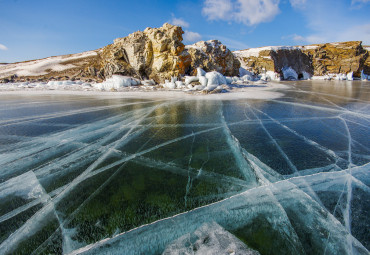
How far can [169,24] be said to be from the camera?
2180cm

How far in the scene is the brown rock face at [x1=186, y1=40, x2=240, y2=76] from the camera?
22938mm

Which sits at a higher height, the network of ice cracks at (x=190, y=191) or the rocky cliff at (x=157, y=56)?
the rocky cliff at (x=157, y=56)

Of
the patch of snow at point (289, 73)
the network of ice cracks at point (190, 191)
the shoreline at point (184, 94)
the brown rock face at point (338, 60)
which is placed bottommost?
the network of ice cracks at point (190, 191)

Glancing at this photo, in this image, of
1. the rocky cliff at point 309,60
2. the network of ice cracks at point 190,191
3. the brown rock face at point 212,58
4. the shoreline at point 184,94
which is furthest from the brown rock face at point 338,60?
the network of ice cracks at point 190,191

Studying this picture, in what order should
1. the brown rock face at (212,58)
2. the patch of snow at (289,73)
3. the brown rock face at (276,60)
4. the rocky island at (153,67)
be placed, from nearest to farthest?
the rocky island at (153,67) < the brown rock face at (212,58) < the brown rock face at (276,60) < the patch of snow at (289,73)

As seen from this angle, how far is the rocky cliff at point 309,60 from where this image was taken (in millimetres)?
41312

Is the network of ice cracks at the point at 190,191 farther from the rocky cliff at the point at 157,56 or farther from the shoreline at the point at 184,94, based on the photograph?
the rocky cliff at the point at 157,56

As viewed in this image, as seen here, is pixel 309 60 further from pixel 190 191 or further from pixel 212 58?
pixel 190 191

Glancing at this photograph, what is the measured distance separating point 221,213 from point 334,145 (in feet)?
12.4

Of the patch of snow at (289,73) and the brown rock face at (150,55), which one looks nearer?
the brown rock face at (150,55)

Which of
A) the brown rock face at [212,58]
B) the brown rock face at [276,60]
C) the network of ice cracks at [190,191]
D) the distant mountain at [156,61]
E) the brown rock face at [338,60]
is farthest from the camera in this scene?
the brown rock face at [338,60]

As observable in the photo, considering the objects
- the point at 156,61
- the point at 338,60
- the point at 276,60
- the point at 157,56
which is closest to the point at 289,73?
the point at 276,60

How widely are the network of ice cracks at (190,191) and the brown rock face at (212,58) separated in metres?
19.5

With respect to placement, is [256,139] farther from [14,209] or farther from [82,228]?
[14,209]
